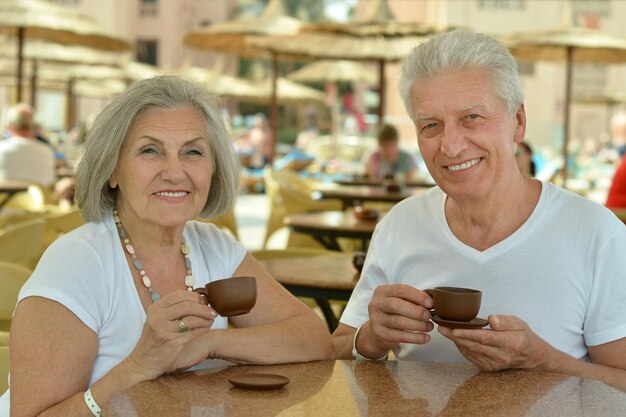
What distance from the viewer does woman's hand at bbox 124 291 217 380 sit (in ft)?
6.08

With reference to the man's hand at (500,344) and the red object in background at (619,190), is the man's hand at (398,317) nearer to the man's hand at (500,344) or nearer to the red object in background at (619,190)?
the man's hand at (500,344)

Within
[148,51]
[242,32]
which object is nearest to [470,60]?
[242,32]

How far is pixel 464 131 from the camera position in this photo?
2305 mm

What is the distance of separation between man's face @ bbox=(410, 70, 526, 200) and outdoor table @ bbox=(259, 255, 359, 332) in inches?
39.5

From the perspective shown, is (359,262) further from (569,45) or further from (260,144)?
(260,144)

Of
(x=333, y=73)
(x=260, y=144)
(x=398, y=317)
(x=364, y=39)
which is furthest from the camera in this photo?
(x=260, y=144)

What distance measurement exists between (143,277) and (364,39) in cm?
813

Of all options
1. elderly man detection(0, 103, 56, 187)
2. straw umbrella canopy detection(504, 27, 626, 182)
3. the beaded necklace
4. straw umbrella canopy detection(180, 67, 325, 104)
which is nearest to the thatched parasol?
straw umbrella canopy detection(180, 67, 325, 104)

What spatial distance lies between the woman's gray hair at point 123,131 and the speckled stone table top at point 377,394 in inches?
19.1

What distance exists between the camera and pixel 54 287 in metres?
2.00

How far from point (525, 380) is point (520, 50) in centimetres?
1012

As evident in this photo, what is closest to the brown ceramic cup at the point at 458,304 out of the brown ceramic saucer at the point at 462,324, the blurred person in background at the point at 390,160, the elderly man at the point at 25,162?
the brown ceramic saucer at the point at 462,324

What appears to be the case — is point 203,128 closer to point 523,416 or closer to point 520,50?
point 523,416

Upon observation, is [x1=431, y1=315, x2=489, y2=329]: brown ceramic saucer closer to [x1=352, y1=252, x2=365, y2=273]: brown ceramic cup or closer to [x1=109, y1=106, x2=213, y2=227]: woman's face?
[x1=109, y1=106, x2=213, y2=227]: woman's face
